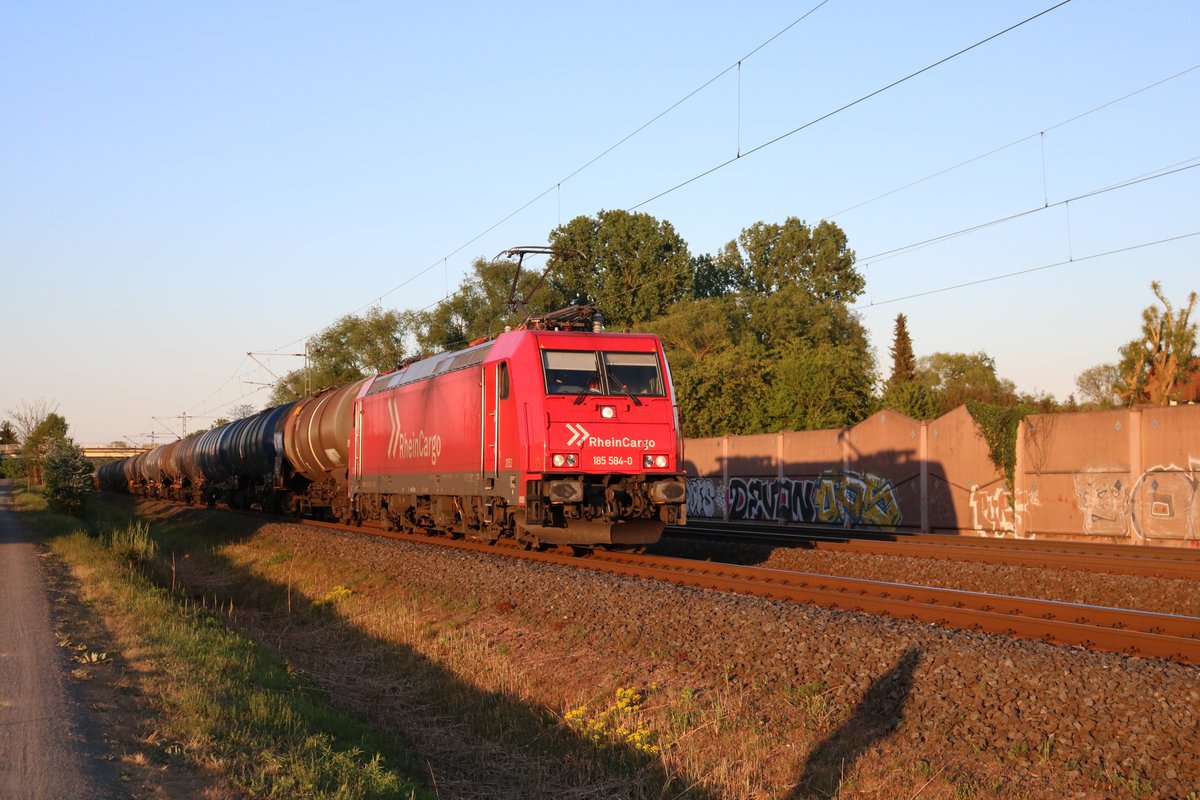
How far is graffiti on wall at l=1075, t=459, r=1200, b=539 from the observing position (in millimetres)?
20984

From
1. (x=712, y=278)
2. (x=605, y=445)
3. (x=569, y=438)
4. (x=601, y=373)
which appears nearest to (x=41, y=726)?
(x=569, y=438)

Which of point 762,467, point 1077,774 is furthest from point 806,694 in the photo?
point 762,467

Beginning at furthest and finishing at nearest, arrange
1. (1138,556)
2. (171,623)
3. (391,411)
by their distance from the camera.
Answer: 1. (391,411)
2. (1138,556)
3. (171,623)

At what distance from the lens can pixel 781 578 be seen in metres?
14.8

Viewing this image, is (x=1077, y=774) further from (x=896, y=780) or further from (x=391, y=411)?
(x=391, y=411)

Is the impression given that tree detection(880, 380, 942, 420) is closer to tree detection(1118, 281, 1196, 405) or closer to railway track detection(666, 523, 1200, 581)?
tree detection(1118, 281, 1196, 405)

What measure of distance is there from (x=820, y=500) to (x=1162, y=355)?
22.7 m

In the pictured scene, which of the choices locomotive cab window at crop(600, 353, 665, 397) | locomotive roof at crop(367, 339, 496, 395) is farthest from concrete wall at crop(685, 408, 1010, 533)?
locomotive roof at crop(367, 339, 496, 395)

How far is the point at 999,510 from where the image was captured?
1009 inches

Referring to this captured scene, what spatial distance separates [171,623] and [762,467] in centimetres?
2331

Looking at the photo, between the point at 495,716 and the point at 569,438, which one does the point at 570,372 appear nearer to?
the point at 569,438

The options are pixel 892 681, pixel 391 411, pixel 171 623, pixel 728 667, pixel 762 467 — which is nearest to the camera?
pixel 892 681

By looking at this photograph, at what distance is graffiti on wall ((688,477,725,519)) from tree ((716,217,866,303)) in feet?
129

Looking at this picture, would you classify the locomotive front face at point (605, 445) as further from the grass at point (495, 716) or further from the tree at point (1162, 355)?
the tree at point (1162, 355)
